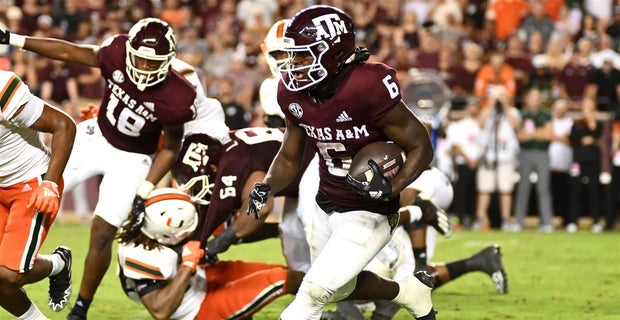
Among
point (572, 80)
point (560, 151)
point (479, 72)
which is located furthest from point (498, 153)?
point (572, 80)

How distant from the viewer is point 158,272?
6027 millimetres

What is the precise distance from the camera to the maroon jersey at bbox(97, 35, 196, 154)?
673 centimetres

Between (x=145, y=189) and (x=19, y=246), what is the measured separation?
99 cm

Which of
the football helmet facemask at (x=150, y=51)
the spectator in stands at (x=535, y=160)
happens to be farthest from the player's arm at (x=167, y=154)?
the spectator in stands at (x=535, y=160)

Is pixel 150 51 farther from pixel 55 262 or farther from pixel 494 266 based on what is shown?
pixel 494 266

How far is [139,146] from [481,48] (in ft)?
30.5

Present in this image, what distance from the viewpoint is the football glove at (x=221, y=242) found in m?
6.25

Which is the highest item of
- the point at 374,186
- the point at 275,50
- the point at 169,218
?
the point at 374,186

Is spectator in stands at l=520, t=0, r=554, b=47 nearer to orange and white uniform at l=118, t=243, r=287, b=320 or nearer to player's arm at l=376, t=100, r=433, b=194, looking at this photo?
orange and white uniform at l=118, t=243, r=287, b=320

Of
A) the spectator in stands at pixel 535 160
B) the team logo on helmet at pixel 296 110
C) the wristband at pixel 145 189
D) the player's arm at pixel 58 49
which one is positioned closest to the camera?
the team logo on helmet at pixel 296 110

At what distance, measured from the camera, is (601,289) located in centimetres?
841

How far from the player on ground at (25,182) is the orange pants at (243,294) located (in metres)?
0.90

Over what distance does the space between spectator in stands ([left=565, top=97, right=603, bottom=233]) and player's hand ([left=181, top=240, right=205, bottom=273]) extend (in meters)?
8.51

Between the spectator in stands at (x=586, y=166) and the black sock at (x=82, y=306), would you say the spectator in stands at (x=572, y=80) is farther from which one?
the black sock at (x=82, y=306)
